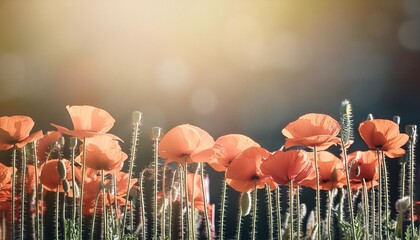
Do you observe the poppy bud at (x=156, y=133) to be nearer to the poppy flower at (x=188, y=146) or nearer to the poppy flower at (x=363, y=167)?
the poppy flower at (x=188, y=146)

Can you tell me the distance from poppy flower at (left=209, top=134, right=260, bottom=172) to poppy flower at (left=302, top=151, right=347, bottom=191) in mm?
221

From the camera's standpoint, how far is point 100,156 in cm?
222

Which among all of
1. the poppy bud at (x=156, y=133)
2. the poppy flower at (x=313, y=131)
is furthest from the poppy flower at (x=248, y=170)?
the poppy bud at (x=156, y=133)

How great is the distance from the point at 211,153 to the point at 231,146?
282 millimetres

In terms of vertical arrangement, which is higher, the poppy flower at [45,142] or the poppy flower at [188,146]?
the poppy flower at [45,142]

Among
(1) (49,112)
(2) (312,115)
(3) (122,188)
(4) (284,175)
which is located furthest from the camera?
(1) (49,112)

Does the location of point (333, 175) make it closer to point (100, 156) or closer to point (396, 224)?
point (396, 224)

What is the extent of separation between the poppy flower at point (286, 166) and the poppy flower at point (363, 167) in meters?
0.28

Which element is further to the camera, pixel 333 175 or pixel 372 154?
pixel 372 154

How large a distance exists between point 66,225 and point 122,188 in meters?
0.41

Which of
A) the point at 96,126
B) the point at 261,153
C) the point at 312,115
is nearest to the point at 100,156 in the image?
the point at 96,126

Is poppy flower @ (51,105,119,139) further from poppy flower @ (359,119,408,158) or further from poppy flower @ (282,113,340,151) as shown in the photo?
poppy flower @ (359,119,408,158)

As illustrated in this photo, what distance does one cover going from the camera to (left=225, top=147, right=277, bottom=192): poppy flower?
7.13 feet

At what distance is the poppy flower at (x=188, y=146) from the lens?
209 cm
